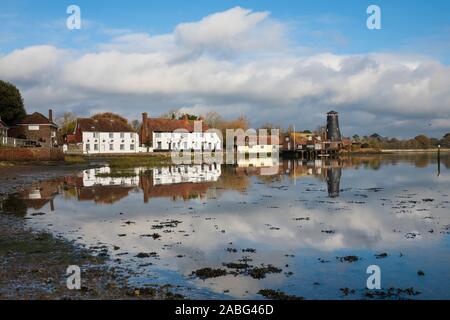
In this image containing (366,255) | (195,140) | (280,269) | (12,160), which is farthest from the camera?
(195,140)

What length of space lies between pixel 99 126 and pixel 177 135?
20.8m

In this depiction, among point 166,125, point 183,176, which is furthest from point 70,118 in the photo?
point 183,176

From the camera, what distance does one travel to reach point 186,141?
A: 11725 centimetres

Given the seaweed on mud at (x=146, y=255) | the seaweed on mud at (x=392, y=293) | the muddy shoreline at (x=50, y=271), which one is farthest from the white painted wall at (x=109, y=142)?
the seaweed on mud at (x=392, y=293)

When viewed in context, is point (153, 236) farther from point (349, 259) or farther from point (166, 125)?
point (166, 125)

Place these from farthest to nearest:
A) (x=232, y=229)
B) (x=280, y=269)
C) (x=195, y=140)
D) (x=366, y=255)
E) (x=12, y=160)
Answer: (x=195, y=140)
(x=12, y=160)
(x=232, y=229)
(x=366, y=255)
(x=280, y=269)

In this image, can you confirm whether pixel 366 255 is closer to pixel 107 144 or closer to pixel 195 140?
pixel 107 144

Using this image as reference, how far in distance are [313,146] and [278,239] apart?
129039 millimetres

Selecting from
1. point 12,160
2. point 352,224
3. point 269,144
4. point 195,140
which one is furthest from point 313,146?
point 352,224

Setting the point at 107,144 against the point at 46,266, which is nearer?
the point at 46,266

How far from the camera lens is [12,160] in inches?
2244

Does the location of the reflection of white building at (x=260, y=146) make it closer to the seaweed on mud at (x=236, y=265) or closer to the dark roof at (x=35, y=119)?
the dark roof at (x=35, y=119)

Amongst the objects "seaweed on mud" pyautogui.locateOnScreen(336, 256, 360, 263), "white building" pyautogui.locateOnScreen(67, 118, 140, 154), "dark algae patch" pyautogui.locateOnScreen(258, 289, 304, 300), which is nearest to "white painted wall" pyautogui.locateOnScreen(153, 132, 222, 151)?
"white building" pyautogui.locateOnScreen(67, 118, 140, 154)

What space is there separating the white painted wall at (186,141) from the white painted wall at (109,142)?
892 centimetres
